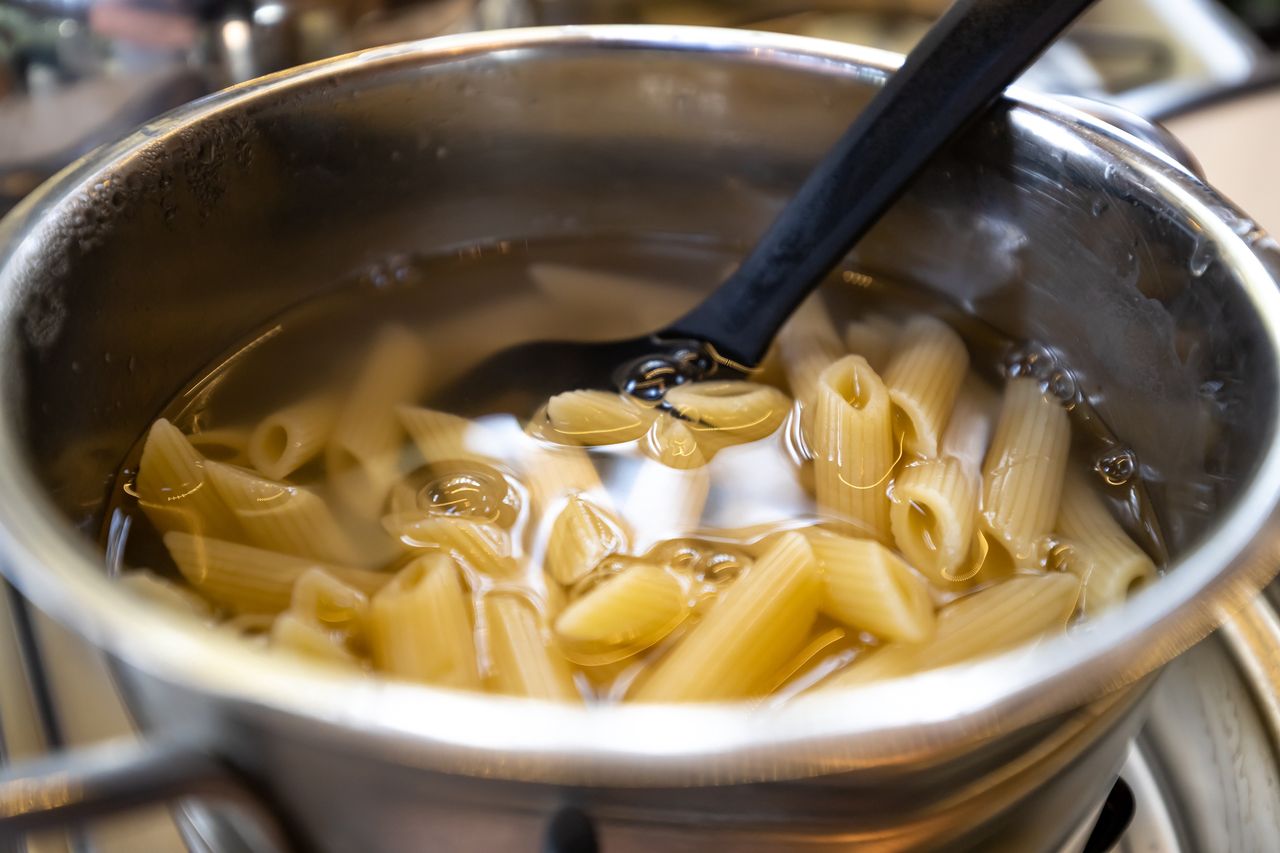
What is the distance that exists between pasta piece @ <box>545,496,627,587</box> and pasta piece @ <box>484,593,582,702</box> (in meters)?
0.05

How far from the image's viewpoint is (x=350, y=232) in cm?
88

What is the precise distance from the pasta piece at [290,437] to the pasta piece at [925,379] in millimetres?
407

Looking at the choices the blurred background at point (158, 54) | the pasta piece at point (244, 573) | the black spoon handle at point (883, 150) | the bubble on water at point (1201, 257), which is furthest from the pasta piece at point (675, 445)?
the blurred background at point (158, 54)

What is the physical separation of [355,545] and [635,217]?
398mm

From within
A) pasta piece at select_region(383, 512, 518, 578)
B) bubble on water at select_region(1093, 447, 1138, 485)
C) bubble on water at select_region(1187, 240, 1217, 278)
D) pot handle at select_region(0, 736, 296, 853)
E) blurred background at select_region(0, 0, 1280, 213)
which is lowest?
bubble on water at select_region(1093, 447, 1138, 485)

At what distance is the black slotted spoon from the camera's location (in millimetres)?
726

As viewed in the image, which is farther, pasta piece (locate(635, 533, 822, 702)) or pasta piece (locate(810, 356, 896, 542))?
pasta piece (locate(810, 356, 896, 542))

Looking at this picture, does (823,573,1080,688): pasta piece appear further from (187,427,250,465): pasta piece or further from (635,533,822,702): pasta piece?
(187,427,250,465): pasta piece

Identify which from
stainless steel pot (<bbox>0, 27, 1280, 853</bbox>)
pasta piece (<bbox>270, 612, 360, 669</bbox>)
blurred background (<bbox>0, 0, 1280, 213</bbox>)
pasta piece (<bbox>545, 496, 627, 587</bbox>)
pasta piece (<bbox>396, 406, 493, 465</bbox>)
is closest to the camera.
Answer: stainless steel pot (<bbox>0, 27, 1280, 853</bbox>)

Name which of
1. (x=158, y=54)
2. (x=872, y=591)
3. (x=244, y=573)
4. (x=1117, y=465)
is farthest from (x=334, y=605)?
(x=158, y=54)

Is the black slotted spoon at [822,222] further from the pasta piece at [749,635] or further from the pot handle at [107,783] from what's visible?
the pot handle at [107,783]

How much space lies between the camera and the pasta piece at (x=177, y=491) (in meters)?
0.69

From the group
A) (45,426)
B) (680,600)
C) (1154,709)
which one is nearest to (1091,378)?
(1154,709)

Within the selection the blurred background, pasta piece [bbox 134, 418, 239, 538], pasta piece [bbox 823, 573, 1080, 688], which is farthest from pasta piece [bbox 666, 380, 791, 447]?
the blurred background
